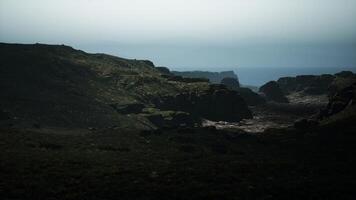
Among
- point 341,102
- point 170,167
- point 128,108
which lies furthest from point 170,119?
point 170,167

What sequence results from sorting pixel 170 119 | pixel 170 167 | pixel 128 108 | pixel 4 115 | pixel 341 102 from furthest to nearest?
pixel 128 108 < pixel 170 119 < pixel 341 102 < pixel 4 115 < pixel 170 167

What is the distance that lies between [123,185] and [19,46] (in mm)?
161197

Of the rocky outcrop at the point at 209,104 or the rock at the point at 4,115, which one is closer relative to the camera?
the rock at the point at 4,115

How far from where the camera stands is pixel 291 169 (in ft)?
192

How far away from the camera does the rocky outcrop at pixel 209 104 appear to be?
165288mm

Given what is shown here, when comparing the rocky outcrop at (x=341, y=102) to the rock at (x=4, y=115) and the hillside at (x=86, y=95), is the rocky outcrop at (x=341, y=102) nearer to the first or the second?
the hillside at (x=86, y=95)

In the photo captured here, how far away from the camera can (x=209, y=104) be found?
553 feet

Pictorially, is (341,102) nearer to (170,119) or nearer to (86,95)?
(170,119)

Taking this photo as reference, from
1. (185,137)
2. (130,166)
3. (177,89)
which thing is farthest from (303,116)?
(130,166)

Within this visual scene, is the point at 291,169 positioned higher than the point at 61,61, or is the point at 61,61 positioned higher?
the point at 61,61

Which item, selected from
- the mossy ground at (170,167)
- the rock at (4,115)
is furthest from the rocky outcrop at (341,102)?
the rock at (4,115)

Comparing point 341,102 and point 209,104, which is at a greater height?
point 341,102

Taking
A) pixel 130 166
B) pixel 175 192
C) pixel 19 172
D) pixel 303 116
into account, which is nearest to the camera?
pixel 175 192

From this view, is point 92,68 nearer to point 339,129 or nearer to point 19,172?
point 339,129
